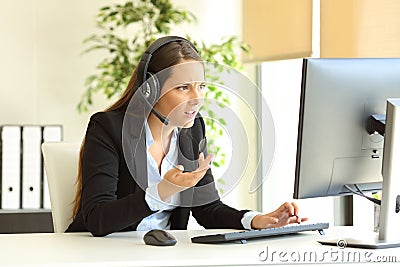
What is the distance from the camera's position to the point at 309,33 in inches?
154

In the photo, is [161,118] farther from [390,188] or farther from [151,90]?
[390,188]

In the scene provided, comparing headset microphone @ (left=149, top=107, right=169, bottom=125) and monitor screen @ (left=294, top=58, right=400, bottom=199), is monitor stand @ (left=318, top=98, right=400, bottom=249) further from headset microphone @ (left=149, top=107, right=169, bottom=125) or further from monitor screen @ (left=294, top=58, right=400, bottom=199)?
headset microphone @ (left=149, top=107, right=169, bottom=125)

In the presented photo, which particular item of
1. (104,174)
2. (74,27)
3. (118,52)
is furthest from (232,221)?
(74,27)

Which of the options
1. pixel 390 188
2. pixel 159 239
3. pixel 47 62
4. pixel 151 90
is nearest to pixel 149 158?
pixel 151 90

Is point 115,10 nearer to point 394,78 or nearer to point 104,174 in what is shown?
point 104,174

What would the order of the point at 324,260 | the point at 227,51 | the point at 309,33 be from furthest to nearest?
the point at 227,51 → the point at 309,33 → the point at 324,260

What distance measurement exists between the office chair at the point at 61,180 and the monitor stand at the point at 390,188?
32.2 inches

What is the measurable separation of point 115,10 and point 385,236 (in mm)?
2737

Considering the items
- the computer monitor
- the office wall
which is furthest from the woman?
the office wall

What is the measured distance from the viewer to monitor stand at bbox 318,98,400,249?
1.83 m

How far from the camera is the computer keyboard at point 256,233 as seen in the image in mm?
1911

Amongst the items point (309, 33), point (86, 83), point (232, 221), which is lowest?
point (232, 221)

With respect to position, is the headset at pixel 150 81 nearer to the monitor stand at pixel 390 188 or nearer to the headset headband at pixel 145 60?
the headset headband at pixel 145 60

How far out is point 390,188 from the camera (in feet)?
6.06
